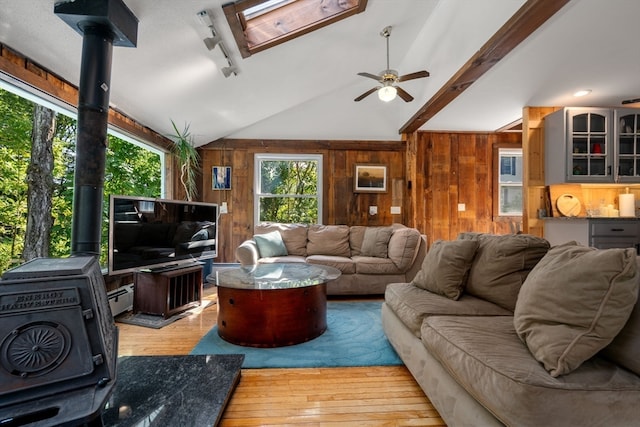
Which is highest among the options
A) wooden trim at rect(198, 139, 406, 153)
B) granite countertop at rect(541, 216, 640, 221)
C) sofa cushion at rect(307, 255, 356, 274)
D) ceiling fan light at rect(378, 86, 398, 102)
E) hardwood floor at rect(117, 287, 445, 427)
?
ceiling fan light at rect(378, 86, 398, 102)

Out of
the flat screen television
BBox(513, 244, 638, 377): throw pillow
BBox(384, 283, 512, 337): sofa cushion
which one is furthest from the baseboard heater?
BBox(513, 244, 638, 377): throw pillow

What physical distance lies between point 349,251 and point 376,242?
1.35ft

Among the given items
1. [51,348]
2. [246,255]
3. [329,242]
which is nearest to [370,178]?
[329,242]

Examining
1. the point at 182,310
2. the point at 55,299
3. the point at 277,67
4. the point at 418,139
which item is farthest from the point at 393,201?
the point at 55,299

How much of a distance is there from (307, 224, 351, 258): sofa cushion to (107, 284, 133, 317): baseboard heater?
211cm

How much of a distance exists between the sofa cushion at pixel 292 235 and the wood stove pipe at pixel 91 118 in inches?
101

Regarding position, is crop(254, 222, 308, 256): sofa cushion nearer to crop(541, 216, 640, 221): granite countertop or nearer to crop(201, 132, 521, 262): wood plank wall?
crop(201, 132, 521, 262): wood plank wall

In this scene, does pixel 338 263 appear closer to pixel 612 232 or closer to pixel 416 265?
pixel 416 265

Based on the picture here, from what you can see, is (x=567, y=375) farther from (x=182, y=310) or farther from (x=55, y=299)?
(x=182, y=310)

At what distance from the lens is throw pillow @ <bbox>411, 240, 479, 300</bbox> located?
199 cm

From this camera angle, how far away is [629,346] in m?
1.08

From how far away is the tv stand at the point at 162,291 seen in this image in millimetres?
2770

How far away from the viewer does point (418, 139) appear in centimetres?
492

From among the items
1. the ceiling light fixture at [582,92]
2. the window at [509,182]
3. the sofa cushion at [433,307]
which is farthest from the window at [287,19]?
the window at [509,182]
